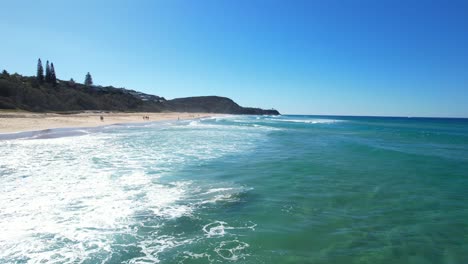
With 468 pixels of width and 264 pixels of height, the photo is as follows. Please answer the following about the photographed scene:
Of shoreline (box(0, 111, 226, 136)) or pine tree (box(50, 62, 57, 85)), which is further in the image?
pine tree (box(50, 62, 57, 85))

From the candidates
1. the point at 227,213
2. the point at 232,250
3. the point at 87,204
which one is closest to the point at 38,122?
the point at 87,204

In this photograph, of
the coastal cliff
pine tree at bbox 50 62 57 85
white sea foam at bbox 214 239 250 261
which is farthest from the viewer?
pine tree at bbox 50 62 57 85

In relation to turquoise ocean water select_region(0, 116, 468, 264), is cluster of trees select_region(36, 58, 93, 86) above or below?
above

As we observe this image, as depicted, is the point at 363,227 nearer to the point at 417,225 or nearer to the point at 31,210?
the point at 417,225

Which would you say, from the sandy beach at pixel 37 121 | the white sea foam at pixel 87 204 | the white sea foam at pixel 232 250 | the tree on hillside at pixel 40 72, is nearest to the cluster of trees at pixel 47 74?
the tree on hillside at pixel 40 72

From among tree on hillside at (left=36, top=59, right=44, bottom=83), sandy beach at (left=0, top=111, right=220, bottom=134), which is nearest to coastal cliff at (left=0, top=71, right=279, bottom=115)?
tree on hillside at (left=36, top=59, right=44, bottom=83)

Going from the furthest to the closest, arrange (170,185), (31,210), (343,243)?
(170,185) → (31,210) → (343,243)

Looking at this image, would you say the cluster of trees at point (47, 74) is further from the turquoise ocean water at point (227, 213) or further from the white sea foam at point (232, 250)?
the white sea foam at point (232, 250)

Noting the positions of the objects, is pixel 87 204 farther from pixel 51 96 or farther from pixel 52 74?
pixel 52 74

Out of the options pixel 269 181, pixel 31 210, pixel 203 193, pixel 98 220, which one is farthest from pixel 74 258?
pixel 269 181

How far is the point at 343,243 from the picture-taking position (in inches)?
263

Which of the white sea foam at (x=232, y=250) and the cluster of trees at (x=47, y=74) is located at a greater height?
the cluster of trees at (x=47, y=74)

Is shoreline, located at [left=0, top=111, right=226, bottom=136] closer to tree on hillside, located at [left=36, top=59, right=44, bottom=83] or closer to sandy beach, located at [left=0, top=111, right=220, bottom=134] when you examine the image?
sandy beach, located at [left=0, top=111, right=220, bottom=134]

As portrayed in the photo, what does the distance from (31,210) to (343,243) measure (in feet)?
29.2
